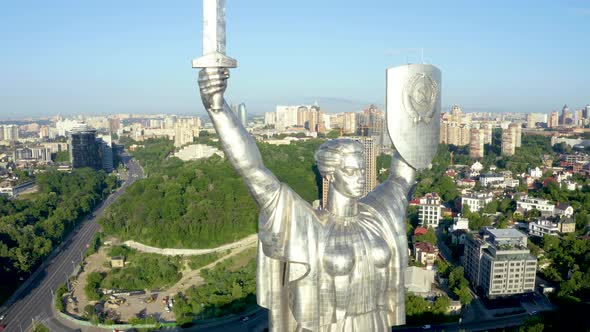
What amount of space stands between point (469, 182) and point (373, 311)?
78.8 feet

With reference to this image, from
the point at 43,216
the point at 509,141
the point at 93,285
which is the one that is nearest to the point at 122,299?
the point at 93,285

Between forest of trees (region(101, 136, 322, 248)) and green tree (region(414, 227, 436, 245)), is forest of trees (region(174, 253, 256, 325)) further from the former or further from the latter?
green tree (region(414, 227, 436, 245))

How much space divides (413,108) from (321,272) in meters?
0.95

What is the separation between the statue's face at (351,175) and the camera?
233cm

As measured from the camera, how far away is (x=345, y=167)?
2.33m

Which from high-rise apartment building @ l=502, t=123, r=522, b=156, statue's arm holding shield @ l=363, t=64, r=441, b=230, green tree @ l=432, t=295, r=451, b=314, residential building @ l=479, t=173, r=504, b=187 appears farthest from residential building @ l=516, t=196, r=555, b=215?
statue's arm holding shield @ l=363, t=64, r=441, b=230

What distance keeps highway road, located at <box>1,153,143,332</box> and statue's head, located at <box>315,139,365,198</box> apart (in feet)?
34.6

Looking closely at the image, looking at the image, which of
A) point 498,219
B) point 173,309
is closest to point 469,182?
point 498,219

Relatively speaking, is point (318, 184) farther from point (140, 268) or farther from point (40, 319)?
point (40, 319)

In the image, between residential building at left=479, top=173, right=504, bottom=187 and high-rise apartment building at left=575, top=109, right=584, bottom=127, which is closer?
residential building at left=479, top=173, right=504, bottom=187

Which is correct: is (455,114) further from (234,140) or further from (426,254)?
(234,140)

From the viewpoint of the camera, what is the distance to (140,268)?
14633 mm

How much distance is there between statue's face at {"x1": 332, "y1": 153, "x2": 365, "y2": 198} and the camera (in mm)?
2326

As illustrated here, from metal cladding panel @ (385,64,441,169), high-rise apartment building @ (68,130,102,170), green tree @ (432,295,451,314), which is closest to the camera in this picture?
metal cladding panel @ (385,64,441,169)
